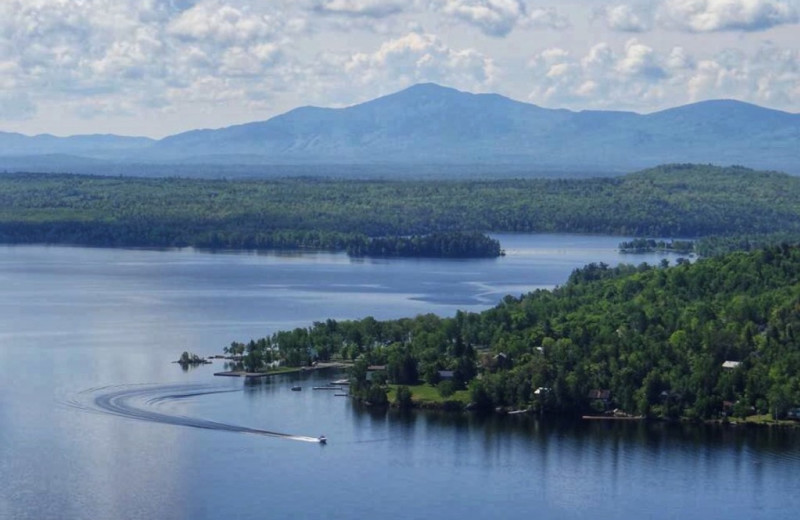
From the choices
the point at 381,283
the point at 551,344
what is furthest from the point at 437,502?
the point at 381,283

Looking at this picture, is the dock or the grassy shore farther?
the grassy shore

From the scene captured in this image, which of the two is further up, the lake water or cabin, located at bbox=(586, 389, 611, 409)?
cabin, located at bbox=(586, 389, 611, 409)

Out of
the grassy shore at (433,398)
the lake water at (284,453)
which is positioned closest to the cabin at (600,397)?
the lake water at (284,453)

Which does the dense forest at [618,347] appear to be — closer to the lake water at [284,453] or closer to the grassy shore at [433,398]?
the grassy shore at [433,398]

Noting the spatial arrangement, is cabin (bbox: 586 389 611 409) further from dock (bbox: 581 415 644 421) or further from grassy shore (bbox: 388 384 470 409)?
grassy shore (bbox: 388 384 470 409)

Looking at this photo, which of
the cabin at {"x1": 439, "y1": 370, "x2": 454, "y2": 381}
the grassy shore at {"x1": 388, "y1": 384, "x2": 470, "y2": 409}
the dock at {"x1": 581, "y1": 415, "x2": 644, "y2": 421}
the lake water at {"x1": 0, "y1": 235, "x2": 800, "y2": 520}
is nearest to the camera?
the lake water at {"x1": 0, "y1": 235, "x2": 800, "y2": 520}

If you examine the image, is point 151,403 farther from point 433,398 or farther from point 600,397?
point 600,397

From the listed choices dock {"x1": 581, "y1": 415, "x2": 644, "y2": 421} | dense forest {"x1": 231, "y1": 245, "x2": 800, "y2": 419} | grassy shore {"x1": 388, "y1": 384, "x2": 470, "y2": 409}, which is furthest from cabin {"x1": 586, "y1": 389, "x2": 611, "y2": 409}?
grassy shore {"x1": 388, "y1": 384, "x2": 470, "y2": 409}
